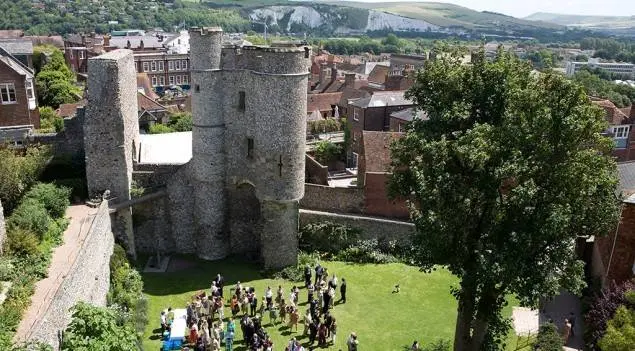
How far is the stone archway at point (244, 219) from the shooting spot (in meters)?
28.5

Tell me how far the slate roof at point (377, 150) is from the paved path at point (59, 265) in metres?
15.0

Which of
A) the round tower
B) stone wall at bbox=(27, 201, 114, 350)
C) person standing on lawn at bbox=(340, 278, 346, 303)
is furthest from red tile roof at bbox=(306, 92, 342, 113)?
stone wall at bbox=(27, 201, 114, 350)

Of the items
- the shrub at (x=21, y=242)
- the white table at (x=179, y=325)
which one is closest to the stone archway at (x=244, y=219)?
the white table at (x=179, y=325)

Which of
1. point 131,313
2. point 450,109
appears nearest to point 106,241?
point 131,313

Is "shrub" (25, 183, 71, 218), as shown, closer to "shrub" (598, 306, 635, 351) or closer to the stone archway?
the stone archway

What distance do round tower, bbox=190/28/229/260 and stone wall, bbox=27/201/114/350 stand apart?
15.6 feet

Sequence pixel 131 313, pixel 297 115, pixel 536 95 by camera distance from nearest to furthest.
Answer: pixel 536 95 < pixel 131 313 < pixel 297 115

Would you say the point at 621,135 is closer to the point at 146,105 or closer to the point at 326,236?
the point at 326,236

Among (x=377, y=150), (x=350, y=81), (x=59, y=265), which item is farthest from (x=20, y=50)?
(x=59, y=265)

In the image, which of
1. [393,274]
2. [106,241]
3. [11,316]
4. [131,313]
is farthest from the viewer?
[393,274]

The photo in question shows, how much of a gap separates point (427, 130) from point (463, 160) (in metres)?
2.47

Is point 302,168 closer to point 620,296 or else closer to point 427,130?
point 427,130

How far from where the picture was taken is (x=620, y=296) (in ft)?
61.7

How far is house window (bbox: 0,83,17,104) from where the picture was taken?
3589 centimetres
